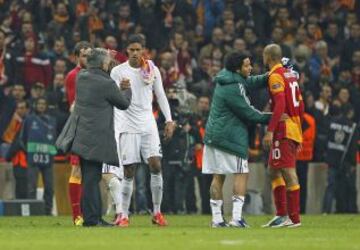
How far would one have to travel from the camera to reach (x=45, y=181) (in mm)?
27281

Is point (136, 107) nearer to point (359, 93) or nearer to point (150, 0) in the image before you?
point (359, 93)

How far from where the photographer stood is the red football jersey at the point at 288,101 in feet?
63.4

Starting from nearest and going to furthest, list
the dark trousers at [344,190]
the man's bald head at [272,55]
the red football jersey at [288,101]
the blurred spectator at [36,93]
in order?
the red football jersey at [288,101] < the man's bald head at [272,55] < the blurred spectator at [36,93] < the dark trousers at [344,190]

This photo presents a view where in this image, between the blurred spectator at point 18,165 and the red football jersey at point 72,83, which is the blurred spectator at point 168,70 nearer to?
the blurred spectator at point 18,165

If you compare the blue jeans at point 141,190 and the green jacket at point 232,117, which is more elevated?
the green jacket at point 232,117

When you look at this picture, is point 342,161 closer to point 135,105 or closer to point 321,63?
point 321,63

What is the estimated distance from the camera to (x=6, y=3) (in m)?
34.7

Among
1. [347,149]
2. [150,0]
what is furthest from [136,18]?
[347,149]

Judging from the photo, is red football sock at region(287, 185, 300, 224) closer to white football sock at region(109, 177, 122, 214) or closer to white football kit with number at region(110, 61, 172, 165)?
white football kit with number at region(110, 61, 172, 165)

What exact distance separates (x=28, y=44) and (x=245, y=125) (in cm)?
1224

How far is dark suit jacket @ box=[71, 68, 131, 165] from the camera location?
18516 millimetres

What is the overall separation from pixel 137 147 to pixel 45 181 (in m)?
7.76

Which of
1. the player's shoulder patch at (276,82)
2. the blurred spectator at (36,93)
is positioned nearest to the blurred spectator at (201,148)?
the blurred spectator at (36,93)

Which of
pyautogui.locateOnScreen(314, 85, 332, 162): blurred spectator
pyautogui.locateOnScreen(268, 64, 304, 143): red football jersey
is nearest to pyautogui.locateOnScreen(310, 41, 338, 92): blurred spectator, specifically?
pyautogui.locateOnScreen(314, 85, 332, 162): blurred spectator
